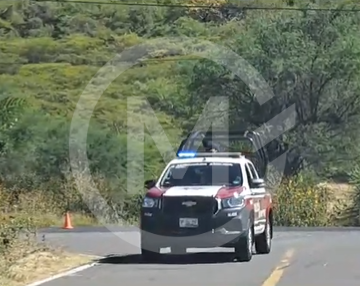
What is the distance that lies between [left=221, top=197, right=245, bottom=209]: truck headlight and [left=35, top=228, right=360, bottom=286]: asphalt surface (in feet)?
3.28

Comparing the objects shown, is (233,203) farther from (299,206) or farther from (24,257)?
(299,206)

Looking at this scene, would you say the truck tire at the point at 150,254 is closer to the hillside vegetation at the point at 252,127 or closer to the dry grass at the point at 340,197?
the hillside vegetation at the point at 252,127

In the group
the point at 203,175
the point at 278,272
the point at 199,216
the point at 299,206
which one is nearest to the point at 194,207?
the point at 199,216

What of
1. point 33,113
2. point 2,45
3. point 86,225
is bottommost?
point 86,225

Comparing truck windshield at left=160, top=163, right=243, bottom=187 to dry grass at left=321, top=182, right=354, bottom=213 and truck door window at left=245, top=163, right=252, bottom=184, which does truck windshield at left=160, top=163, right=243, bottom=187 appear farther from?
dry grass at left=321, top=182, right=354, bottom=213

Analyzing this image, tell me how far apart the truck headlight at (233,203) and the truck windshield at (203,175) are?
783 millimetres

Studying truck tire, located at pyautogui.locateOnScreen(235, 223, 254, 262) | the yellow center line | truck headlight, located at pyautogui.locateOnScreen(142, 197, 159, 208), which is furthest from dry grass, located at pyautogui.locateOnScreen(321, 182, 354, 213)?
truck headlight, located at pyautogui.locateOnScreen(142, 197, 159, 208)

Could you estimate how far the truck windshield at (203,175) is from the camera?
A: 17.9 metres

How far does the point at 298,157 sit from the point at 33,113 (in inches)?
490

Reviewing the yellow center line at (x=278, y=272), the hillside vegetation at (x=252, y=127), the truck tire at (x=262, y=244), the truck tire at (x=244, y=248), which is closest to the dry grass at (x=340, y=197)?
the hillside vegetation at (x=252, y=127)

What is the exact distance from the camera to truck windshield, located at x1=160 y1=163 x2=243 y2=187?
17.9 m

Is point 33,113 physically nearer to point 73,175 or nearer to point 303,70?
point 73,175

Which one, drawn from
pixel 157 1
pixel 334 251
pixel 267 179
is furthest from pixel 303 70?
pixel 157 1

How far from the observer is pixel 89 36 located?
85000mm
